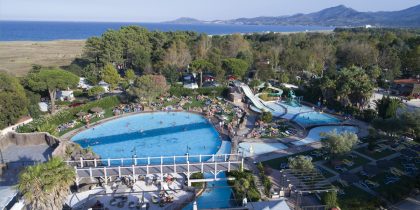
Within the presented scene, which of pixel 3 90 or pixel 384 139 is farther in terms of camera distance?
pixel 3 90

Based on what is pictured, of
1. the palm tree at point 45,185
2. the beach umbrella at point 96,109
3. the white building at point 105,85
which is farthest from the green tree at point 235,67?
the palm tree at point 45,185

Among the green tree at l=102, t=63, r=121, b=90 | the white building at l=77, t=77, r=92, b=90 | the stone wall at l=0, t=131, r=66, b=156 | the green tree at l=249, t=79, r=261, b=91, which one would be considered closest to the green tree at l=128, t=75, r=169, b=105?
the green tree at l=102, t=63, r=121, b=90

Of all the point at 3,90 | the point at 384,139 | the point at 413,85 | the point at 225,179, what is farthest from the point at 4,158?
the point at 413,85

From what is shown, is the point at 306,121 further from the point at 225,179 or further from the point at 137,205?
the point at 137,205

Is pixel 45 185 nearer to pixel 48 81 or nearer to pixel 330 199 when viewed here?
pixel 330 199

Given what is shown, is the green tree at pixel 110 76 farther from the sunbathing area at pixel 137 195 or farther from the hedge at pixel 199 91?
the sunbathing area at pixel 137 195

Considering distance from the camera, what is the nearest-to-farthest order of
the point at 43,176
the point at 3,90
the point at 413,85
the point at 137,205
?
the point at 43,176 < the point at 137,205 < the point at 3,90 < the point at 413,85

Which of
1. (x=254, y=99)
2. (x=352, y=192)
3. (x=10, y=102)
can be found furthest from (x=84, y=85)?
(x=352, y=192)
